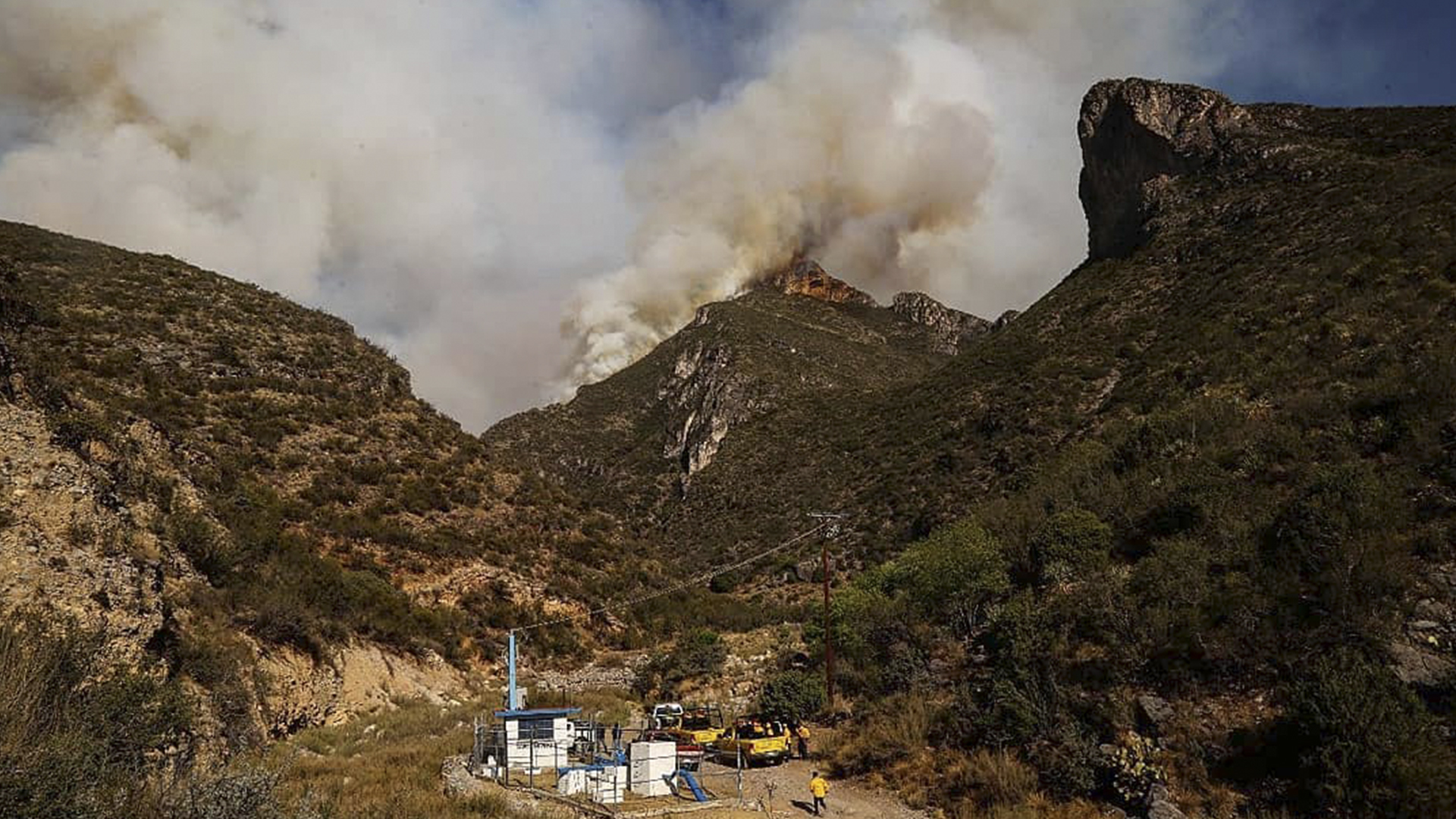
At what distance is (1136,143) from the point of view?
2638 inches

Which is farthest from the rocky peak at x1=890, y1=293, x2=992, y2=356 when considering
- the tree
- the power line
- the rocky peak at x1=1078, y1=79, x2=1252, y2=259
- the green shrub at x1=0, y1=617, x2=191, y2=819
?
the green shrub at x1=0, y1=617, x2=191, y2=819

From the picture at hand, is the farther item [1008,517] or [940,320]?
[940,320]

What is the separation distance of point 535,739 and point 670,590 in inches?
883

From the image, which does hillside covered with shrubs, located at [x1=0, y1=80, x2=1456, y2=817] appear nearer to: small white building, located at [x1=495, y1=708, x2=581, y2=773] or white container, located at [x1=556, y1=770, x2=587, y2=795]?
small white building, located at [x1=495, y1=708, x2=581, y2=773]

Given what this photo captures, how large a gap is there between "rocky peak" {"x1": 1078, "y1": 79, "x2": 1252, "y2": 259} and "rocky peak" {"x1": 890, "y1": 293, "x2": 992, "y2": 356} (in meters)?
32.6

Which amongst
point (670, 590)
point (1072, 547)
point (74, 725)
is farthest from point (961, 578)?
point (670, 590)

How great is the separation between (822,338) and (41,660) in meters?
90.1

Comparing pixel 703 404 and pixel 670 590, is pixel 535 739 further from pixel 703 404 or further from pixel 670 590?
pixel 703 404

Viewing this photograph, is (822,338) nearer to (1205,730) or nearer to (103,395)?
(103,395)

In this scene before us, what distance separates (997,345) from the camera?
61.0 metres

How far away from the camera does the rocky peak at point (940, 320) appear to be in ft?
355

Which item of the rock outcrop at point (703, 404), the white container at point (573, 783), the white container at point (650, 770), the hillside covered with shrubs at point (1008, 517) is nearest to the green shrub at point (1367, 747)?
the hillside covered with shrubs at point (1008, 517)

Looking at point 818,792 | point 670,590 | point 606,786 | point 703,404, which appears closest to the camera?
point 818,792

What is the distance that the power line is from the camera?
30453 millimetres
